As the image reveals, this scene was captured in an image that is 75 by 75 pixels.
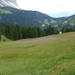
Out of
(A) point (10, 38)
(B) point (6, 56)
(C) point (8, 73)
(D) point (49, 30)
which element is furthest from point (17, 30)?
(C) point (8, 73)

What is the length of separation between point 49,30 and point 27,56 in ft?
428

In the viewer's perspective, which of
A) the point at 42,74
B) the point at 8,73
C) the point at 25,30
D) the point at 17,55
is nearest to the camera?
the point at 42,74

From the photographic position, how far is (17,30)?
144125 millimetres

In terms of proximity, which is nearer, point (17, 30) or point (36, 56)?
point (36, 56)

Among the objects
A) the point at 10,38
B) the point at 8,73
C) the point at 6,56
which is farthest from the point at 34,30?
the point at 8,73

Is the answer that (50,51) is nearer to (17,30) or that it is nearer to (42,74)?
(42,74)

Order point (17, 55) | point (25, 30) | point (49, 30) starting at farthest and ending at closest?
point (49, 30) → point (25, 30) → point (17, 55)

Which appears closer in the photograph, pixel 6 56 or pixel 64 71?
pixel 64 71

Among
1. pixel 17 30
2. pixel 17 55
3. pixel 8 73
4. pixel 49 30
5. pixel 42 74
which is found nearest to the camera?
pixel 42 74

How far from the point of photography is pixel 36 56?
36344 mm

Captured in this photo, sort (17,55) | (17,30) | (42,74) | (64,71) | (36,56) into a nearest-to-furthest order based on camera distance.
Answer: (64,71), (42,74), (36,56), (17,55), (17,30)

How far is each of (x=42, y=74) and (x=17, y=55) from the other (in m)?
19.8

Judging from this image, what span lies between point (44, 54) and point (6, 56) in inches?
314

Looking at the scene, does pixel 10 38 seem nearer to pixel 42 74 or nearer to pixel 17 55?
pixel 17 55
